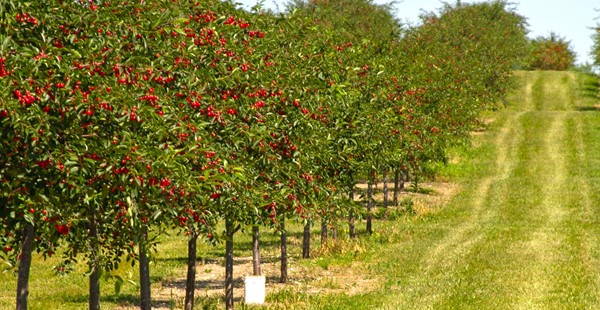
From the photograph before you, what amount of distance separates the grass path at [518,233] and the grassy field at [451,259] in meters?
0.05

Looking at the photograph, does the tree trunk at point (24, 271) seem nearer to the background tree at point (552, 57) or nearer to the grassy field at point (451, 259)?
the grassy field at point (451, 259)

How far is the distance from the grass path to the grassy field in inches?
1.9

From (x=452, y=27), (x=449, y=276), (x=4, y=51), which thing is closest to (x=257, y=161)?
(x=4, y=51)

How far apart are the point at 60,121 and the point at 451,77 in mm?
32606

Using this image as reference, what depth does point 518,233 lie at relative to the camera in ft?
107

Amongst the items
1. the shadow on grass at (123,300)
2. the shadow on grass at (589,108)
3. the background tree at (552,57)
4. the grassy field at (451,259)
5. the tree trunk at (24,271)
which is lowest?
the shadow on grass at (123,300)

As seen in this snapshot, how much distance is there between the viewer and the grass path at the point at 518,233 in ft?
69.8

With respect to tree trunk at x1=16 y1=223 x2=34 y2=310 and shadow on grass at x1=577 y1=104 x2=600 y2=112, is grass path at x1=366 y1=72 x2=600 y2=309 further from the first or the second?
tree trunk at x1=16 y1=223 x2=34 y2=310

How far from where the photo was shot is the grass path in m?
21.3

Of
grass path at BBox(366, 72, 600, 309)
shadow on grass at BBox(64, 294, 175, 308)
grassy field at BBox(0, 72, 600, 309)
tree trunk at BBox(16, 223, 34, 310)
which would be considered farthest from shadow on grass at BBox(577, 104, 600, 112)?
tree trunk at BBox(16, 223, 34, 310)

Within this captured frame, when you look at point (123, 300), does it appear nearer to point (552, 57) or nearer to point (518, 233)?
point (518, 233)

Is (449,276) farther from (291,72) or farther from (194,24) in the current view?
(194,24)

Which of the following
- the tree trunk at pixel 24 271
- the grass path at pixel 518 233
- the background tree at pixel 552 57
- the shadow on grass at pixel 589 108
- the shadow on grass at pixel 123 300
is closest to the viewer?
the tree trunk at pixel 24 271

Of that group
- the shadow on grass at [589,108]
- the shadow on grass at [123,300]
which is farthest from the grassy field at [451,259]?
the shadow on grass at [589,108]
